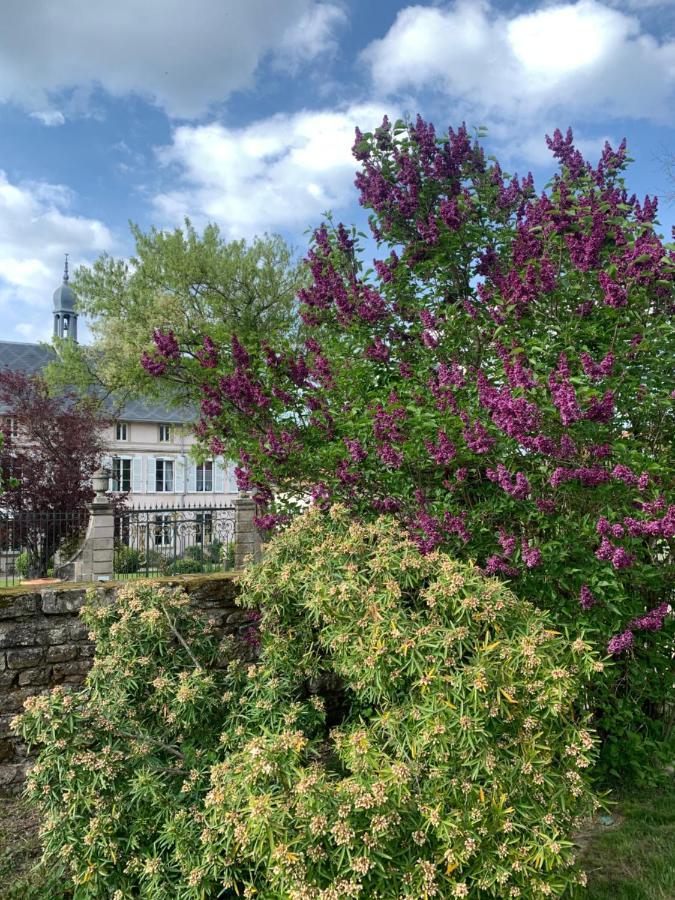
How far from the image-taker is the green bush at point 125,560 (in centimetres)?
988

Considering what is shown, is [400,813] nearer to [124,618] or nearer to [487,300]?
[124,618]

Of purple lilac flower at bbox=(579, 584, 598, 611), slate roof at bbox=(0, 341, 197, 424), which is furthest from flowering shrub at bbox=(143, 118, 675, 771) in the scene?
slate roof at bbox=(0, 341, 197, 424)

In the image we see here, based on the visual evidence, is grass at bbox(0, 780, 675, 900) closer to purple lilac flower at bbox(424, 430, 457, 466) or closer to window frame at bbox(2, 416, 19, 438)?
purple lilac flower at bbox(424, 430, 457, 466)

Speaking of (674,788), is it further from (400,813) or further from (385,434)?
(385,434)

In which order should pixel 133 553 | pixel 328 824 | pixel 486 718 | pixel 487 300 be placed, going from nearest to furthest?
pixel 328 824 < pixel 486 718 < pixel 487 300 < pixel 133 553

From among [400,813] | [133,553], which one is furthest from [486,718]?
[133,553]

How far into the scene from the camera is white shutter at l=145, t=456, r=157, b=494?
35.6 m

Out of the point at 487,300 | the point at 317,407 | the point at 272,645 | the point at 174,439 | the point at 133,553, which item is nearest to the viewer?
the point at 272,645

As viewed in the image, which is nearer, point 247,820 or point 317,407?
point 247,820

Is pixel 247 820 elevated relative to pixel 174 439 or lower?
lower

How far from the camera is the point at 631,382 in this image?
4531mm

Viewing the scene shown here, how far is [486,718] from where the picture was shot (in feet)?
10.3

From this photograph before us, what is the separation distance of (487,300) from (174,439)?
33278 millimetres

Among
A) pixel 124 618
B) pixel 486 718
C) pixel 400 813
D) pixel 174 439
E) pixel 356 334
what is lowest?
pixel 400 813
